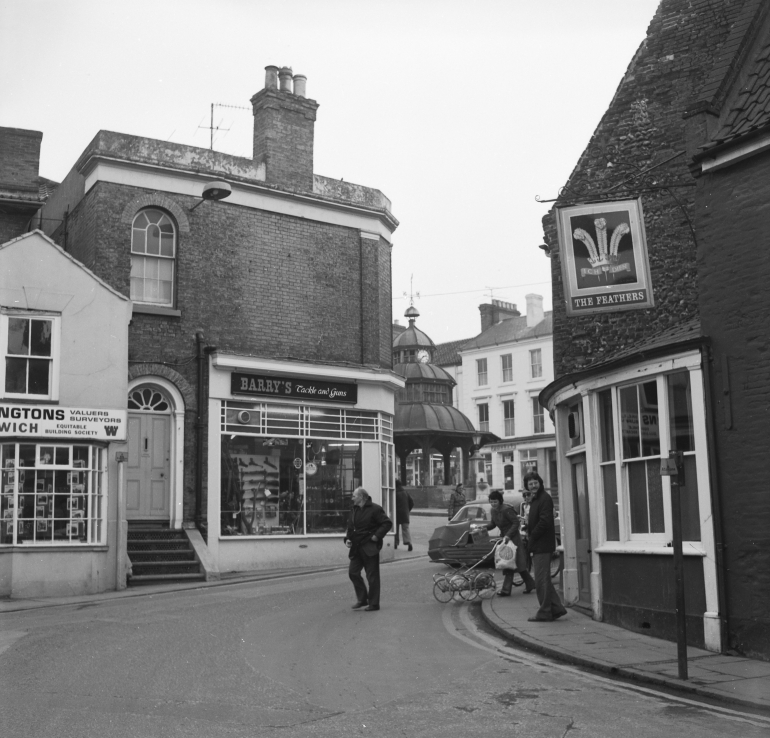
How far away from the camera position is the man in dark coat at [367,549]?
14148mm

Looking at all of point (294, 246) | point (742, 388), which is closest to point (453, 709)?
point (742, 388)

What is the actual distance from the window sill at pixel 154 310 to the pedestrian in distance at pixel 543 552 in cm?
1048

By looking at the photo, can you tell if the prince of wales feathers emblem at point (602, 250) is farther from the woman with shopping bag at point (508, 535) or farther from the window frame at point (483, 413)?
the window frame at point (483, 413)

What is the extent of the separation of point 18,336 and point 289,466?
6.80 metres

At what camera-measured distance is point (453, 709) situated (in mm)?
7863

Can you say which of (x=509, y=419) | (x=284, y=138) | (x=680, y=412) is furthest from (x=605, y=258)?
(x=509, y=419)

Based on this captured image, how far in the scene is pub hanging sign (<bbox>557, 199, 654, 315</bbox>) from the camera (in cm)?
1202

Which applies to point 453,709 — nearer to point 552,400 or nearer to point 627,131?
point 552,400

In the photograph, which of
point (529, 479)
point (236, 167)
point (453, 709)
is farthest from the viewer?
point (236, 167)

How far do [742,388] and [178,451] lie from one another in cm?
1298

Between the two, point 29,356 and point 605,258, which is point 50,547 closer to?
point 29,356

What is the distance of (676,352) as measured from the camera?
1122 cm

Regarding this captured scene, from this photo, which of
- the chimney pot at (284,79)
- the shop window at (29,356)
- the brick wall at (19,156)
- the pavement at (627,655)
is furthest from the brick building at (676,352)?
the brick wall at (19,156)

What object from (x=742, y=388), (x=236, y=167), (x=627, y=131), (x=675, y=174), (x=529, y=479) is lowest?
(x=529, y=479)
